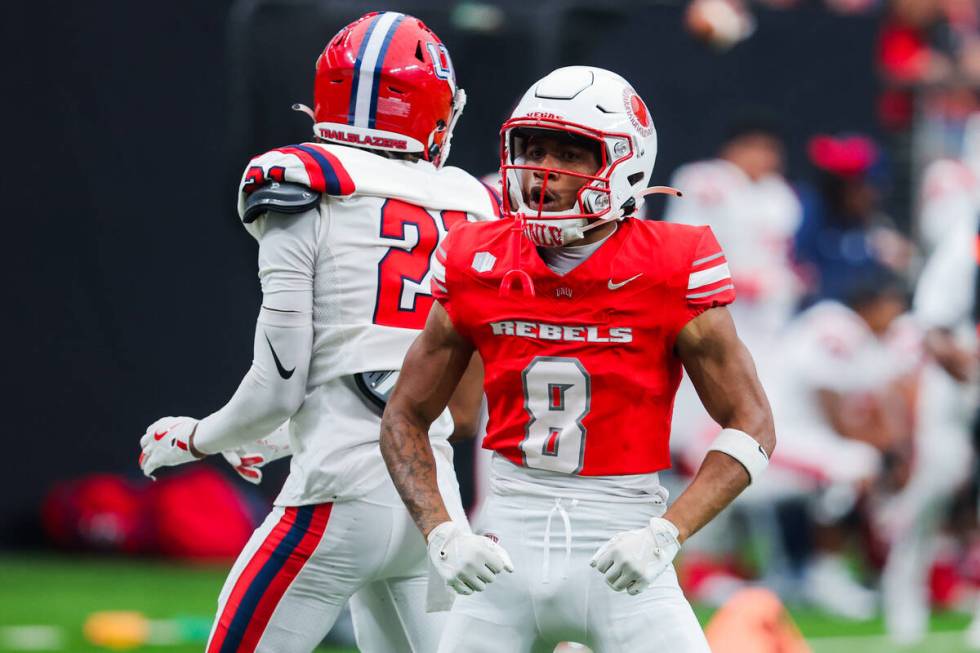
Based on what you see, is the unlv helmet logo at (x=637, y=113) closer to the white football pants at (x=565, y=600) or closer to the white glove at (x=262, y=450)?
the white football pants at (x=565, y=600)

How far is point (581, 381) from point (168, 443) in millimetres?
1025

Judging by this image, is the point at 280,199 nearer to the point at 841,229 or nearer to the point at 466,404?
the point at 466,404

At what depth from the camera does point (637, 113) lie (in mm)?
3424

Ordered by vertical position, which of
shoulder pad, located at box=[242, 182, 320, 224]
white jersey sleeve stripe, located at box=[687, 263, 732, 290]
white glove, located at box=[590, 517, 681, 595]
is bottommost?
white glove, located at box=[590, 517, 681, 595]

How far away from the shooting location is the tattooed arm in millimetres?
3398

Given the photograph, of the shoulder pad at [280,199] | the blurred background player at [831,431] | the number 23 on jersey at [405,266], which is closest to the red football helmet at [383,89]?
the number 23 on jersey at [405,266]

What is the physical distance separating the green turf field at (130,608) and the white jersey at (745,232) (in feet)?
5.16

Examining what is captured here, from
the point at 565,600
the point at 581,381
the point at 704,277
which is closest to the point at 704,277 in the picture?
the point at 704,277

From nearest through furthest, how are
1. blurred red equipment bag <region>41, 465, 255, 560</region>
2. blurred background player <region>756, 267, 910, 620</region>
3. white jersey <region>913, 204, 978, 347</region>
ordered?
white jersey <region>913, 204, 978, 347</region>
blurred background player <region>756, 267, 910, 620</region>
blurred red equipment bag <region>41, 465, 255, 560</region>

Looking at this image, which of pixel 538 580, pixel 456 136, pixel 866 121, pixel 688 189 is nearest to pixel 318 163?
pixel 538 580

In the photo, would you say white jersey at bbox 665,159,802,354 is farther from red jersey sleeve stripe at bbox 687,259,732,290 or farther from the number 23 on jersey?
red jersey sleeve stripe at bbox 687,259,732,290

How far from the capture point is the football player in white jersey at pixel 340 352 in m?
3.62

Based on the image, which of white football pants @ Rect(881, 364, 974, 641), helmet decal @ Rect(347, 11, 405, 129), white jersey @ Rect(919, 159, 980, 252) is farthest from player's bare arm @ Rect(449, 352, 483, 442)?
white jersey @ Rect(919, 159, 980, 252)

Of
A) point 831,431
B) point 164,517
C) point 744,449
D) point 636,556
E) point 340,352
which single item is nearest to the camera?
point 636,556
